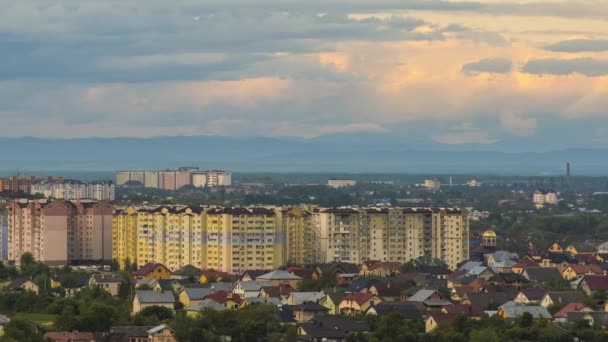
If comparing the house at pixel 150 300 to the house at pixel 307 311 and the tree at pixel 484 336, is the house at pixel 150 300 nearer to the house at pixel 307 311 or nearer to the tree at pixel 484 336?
the house at pixel 307 311

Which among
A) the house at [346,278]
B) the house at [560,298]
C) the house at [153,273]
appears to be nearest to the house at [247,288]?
the house at [346,278]

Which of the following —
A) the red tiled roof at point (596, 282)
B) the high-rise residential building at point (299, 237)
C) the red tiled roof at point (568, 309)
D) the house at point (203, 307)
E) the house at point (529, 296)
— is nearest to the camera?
the red tiled roof at point (568, 309)

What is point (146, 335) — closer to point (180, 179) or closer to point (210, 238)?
point (210, 238)

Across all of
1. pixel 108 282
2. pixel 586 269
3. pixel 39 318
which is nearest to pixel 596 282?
pixel 586 269

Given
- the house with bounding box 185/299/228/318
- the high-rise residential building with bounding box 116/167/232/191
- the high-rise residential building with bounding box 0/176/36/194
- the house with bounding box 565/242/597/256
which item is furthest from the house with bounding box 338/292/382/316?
the high-rise residential building with bounding box 116/167/232/191

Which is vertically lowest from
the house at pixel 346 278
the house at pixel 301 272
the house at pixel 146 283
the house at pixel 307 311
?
the house at pixel 307 311

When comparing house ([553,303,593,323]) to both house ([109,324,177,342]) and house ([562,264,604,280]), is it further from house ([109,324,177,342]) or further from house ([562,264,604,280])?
house ([562,264,604,280])

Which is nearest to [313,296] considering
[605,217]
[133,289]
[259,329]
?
[133,289]
